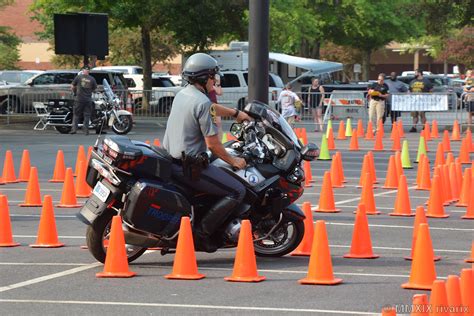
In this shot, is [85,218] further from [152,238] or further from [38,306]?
[38,306]

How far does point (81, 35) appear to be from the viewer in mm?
27375

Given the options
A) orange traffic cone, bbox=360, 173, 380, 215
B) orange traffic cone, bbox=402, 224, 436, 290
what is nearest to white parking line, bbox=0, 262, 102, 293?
orange traffic cone, bbox=402, 224, 436, 290

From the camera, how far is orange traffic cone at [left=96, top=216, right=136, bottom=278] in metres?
9.55

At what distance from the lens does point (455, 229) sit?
13227 mm

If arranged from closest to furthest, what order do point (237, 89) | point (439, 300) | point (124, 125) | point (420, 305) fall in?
point (420, 305) < point (439, 300) < point (124, 125) < point (237, 89)

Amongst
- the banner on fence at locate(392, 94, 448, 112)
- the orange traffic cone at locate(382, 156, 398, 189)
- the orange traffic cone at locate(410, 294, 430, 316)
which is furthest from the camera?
the banner on fence at locate(392, 94, 448, 112)

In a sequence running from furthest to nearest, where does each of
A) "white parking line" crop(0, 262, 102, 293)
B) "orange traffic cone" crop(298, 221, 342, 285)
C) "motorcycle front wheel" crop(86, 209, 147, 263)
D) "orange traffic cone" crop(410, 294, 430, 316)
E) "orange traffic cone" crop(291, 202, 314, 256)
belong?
"orange traffic cone" crop(291, 202, 314, 256) → "motorcycle front wheel" crop(86, 209, 147, 263) → "orange traffic cone" crop(298, 221, 342, 285) → "white parking line" crop(0, 262, 102, 293) → "orange traffic cone" crop(410, 294, 430, 316)

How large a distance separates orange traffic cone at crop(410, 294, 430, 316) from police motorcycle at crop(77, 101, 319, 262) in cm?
376

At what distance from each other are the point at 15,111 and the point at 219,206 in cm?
2745

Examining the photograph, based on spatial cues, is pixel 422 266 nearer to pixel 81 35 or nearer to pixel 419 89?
pixel 81 35

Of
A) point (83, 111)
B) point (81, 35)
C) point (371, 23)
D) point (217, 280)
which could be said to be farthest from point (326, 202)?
point (371, 23)

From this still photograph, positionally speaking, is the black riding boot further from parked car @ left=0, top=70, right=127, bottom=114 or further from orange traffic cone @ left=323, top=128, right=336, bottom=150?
parked car @ left=0, top=70, right=127, bottom=114

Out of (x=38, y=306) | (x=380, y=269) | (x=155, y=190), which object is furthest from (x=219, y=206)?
(x=38, y=306)

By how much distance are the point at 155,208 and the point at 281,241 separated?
139 cm
